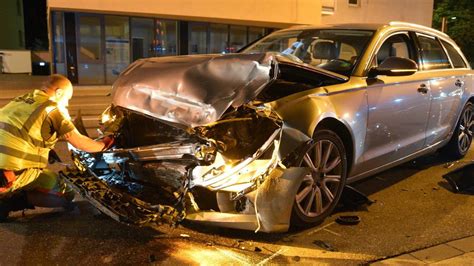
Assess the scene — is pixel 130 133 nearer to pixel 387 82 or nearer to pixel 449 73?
pixel 387 82

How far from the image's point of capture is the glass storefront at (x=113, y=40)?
1736cm

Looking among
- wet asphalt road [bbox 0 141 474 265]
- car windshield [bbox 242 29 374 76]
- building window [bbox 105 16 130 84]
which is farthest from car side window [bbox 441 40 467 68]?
building window [bbox 105 16 130 84]

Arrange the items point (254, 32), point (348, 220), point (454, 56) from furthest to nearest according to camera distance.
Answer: point (254, 32), point (454, 56), point (348, 220)

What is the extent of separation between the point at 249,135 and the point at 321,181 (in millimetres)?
924

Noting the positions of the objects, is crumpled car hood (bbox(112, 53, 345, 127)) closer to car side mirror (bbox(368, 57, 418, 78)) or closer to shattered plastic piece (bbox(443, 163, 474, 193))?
car side mirror (bbox(368, 57, 418, 78))

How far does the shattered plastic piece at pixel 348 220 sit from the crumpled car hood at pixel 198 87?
5.23ft

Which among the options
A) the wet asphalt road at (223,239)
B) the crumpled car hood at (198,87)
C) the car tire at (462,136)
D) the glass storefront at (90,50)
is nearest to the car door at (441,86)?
the car tire at (462,136)

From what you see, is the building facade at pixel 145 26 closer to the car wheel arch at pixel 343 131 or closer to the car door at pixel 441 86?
the car door at pixel 441 86

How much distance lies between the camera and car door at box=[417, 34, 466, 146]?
18.5 ft

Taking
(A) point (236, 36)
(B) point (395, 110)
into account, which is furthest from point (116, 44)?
(B) point (395, 110)

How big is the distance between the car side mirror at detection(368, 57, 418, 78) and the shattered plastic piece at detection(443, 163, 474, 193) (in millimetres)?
1557

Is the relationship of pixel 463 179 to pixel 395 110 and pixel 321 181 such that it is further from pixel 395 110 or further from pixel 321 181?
pixel 321 181

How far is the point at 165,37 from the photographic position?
19.6 m

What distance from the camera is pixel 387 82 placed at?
4840mm
